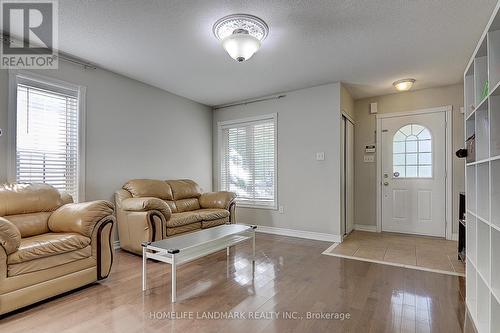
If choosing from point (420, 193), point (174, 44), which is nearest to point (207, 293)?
point (174, 44)

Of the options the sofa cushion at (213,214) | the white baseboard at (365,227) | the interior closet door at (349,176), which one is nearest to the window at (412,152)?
the interior closet door at (349,176)

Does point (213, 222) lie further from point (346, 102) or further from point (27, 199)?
point (346, 102)

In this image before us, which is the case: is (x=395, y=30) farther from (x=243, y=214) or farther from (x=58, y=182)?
(x=58, y=182)

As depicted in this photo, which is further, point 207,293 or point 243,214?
point 243,214

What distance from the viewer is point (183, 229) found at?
360 centimetres

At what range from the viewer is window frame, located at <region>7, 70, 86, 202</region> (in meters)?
2.87

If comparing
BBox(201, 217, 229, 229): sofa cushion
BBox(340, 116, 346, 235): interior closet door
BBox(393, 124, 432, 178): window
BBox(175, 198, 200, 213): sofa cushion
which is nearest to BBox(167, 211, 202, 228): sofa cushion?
BBox(201, 217, 229, 229): sofa cushion

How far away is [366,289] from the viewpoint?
8.18 feet

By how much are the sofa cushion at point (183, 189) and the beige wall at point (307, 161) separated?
125 centimetres

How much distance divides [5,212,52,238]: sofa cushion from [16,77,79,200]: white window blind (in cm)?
65

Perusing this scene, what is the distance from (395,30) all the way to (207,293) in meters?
3.15

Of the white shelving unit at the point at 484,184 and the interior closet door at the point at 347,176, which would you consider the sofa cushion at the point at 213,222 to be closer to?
the interior closet door at the point at 347,176

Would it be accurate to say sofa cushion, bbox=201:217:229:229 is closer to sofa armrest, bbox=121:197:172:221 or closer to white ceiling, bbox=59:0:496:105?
sofa armrest, bbox=121:197:172:221

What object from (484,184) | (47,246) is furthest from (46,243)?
(484,184)
